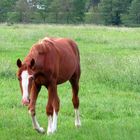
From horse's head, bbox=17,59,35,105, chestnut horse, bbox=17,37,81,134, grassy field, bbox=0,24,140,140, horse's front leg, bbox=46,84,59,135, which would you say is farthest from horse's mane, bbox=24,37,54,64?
grassy field, bbox=0,24,140,140

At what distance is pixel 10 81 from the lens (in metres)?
13.5

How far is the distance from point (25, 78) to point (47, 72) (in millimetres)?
660

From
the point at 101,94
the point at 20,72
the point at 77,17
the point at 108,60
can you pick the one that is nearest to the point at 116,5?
the point at 77,17

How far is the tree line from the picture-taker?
76500mm

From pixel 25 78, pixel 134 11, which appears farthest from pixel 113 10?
pixel 25 78

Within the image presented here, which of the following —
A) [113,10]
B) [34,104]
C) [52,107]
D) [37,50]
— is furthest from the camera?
[113,10]

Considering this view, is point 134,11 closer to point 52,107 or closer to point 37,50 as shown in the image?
point 52,107

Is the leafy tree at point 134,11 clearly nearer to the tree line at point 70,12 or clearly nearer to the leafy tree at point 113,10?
the tree line at point 70,12

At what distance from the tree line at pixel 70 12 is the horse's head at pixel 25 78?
225 feet

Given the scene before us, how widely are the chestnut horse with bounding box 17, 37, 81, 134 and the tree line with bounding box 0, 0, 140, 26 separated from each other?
6735 cm

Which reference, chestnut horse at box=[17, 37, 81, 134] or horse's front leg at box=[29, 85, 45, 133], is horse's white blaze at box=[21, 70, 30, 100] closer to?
chestnut horse at box=[17, 37, 81, 134]

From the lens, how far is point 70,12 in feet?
257

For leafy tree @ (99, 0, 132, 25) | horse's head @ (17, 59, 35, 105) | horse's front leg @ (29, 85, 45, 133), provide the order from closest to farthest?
horse's head @ (17, 59, 35, 105) → horse's front leg @ (29, 85, 45, 133) → leafy tree @ (99, 0, 132, 25)

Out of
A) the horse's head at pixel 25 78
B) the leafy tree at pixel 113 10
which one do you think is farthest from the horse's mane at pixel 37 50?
the leafy tree at pixel 113 10
